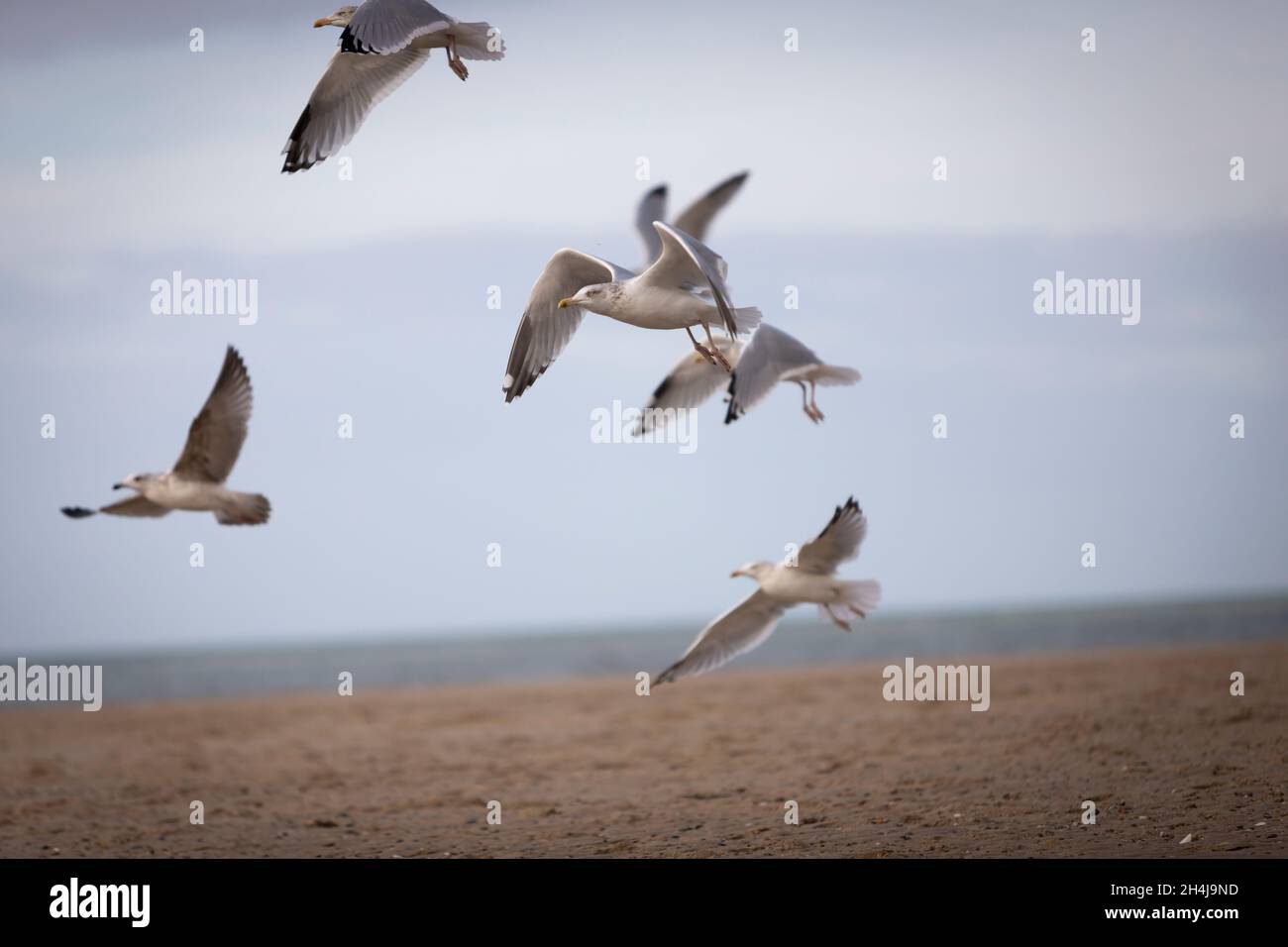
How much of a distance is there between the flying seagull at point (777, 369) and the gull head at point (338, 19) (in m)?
2.58

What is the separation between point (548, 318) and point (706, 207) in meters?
3.61

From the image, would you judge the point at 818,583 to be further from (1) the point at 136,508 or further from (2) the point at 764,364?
(1) the point at 136,508

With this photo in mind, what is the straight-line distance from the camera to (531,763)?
38.7 feet

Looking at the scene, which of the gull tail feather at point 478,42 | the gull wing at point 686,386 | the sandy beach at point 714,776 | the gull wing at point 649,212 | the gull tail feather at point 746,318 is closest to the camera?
the gull tail feather at point 746,318

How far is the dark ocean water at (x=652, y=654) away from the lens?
83.9ft

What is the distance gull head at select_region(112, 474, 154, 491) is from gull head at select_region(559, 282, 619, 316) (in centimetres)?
235

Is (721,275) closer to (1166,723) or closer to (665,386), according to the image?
(665,386)

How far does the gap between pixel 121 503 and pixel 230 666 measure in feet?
101

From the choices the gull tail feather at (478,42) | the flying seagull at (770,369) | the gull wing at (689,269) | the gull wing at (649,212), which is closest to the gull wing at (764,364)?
the flying seagull at (770,369)

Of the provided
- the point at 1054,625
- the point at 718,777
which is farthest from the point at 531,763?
the point at 1054,625

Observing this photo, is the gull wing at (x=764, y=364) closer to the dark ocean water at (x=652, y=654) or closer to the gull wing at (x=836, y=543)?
the gull wing at (x=836, y=543)

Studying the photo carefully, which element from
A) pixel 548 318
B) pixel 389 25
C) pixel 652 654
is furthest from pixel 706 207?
pixel 652 654

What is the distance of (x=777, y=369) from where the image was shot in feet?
23.8
